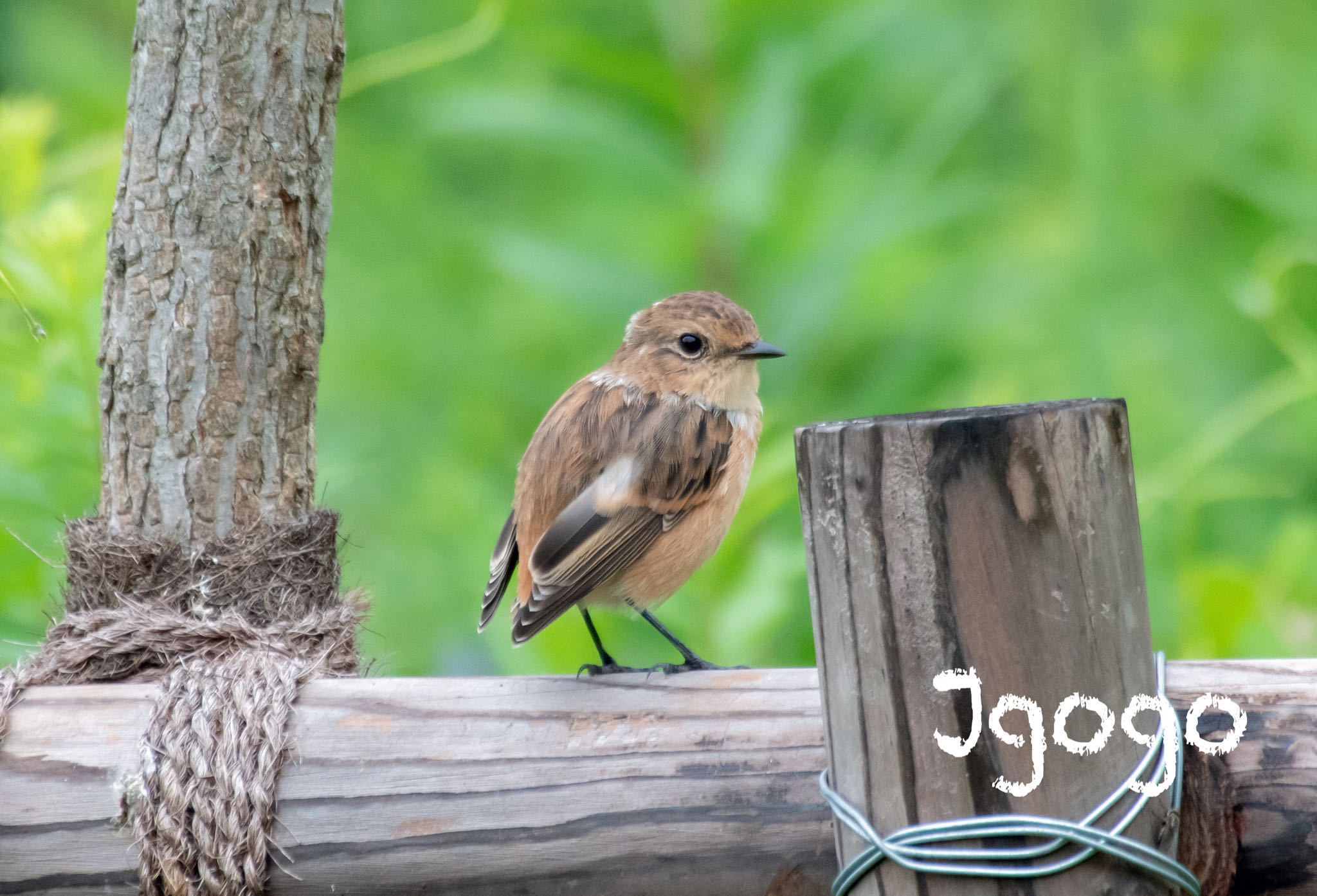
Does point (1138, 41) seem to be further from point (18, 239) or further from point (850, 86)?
point (18, 239)

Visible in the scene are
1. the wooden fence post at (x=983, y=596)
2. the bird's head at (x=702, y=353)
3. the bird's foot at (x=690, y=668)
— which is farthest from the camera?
the bird's head at (x=702, y=353)

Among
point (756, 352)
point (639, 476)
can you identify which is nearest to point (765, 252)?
point (756, 352)

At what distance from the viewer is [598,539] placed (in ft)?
9.82

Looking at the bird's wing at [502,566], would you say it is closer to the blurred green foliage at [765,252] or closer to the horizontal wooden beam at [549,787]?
the blurred green foliage at [765,252]

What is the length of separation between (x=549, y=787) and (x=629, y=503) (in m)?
1.04

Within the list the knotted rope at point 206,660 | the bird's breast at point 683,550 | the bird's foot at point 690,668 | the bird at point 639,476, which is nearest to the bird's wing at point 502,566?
the bird at point 639,476

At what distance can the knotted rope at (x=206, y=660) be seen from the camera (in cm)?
215

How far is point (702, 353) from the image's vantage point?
11.4 ft

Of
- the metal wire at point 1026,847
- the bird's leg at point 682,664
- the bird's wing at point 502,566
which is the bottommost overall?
the metal wire at point 1026,847

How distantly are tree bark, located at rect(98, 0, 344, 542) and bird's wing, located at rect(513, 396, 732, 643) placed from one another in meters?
0.61

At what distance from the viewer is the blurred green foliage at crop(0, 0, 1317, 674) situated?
4.08 m

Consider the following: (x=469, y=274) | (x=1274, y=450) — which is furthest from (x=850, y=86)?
(x=1274, y=450)

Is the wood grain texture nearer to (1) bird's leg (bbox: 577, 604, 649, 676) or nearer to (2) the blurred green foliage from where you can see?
(1) bird's leg (bbox: 577, 604, 649, 676)

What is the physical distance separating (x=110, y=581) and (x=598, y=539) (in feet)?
3.25
